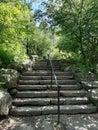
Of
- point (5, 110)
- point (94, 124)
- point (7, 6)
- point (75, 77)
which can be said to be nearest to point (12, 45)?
point (7, 6)

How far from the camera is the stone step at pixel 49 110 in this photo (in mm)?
4391

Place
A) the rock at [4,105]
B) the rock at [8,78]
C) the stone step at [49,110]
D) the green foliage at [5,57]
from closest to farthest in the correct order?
1. the rock at [4,105]
2. the stone step at [49,110]
3. the rock at [8,78]
4. the green foliage at [5,57]

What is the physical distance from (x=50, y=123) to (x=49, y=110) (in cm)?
56

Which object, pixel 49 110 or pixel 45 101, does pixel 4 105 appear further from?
pixel 45 101

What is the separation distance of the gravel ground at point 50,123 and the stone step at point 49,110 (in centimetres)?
16

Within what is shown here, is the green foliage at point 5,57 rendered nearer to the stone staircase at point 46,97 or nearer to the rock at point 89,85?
the stone staircase at point 46,97

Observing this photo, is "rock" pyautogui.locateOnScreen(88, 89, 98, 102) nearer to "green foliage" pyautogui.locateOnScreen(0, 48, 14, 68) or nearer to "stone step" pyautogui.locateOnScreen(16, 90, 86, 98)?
"stone step" pyautogui.locateOnScreen(16, 90, 86, 98)

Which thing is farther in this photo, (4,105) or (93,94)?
(93,94)

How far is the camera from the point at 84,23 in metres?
7.18

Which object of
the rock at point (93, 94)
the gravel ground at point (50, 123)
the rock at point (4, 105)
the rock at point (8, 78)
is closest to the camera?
the gravel ground at point (50, 123)

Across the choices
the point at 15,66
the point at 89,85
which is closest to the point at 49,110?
the point at 89,85

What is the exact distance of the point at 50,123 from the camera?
3916 mm

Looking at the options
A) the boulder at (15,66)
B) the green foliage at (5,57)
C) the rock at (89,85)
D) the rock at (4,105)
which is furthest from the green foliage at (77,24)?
the rock at (4,105)

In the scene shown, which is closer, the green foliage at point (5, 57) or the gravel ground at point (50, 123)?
the gravel ground at point (50, 123)
